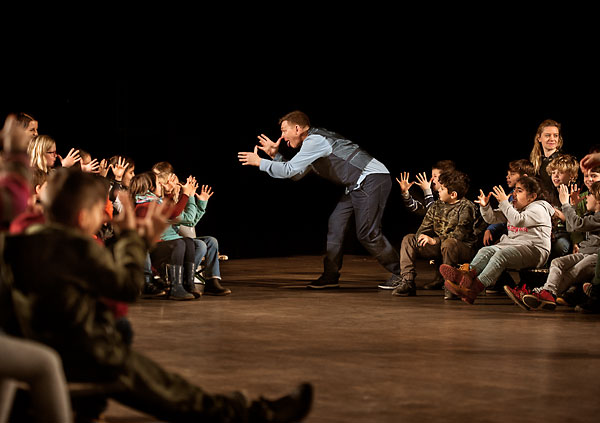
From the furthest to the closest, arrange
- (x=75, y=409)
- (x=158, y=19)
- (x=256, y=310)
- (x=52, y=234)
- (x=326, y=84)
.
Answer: (x=326, y=84)
(x=158, y=19)
(x=256, y=310)
(x=75, y=409)
(x=52, y=234)

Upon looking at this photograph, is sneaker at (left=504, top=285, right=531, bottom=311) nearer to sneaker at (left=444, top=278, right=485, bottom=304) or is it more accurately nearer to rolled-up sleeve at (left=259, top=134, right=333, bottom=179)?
sneaker at (left=444, top=278, right=485, bottom=304)

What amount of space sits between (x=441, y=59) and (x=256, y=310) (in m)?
8.64

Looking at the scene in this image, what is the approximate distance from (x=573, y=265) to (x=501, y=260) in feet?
1.86

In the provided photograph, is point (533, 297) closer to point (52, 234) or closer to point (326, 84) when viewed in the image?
point (52, 234)

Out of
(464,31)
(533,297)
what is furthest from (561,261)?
(464,31)

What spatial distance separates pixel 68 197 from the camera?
8.58ft

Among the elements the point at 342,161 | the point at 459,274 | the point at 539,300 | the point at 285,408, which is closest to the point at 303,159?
the point at 342,161

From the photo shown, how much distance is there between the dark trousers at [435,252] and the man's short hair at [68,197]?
5062 mm

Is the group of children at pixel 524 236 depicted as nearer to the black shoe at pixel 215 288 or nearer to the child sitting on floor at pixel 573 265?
the child sitting on floor at pixel 573 265

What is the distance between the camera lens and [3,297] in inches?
103

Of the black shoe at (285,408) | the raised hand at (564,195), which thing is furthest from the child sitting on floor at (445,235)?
the black shoe at (285,408)

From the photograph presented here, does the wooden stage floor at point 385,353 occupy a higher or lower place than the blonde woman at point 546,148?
lower

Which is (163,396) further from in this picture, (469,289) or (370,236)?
(370,236)

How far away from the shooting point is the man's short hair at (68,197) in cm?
261
